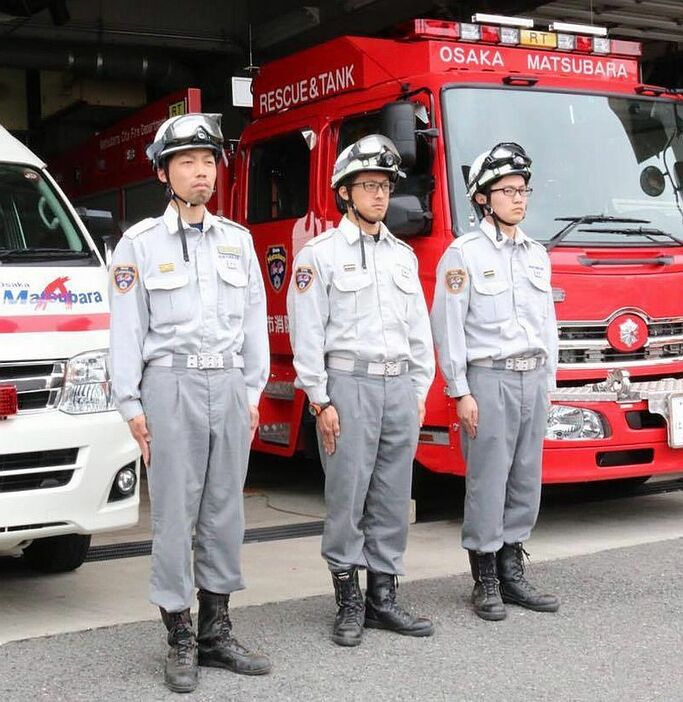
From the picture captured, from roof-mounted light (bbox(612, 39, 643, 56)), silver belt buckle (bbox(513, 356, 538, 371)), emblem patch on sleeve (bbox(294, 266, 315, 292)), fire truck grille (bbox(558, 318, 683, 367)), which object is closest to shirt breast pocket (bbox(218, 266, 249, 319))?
emblem patch on sleeve (bbox(294, 266, 315, 292))

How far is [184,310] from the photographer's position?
4.49m

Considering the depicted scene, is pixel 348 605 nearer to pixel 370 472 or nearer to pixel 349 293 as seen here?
pixel 370 472

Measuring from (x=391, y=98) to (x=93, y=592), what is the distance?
10.4 ft

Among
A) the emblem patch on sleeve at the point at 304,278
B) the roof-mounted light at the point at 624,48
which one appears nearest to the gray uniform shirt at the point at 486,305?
the emblem patch on sleeve at the point at 304,278

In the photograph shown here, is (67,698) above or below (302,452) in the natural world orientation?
below

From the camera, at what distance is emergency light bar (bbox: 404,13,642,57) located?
7.16m

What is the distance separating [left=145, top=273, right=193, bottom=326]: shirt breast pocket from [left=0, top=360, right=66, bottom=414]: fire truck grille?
2.83ft

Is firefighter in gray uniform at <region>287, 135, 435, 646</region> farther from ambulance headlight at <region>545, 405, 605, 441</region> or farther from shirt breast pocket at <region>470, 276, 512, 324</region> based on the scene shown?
ambulance headlight at <region>545, 405, 605, 441</region>

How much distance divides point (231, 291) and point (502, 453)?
1514 millimetres

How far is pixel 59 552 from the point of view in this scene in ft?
20.3

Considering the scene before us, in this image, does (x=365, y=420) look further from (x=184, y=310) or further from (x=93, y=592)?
(x=93, y=592)

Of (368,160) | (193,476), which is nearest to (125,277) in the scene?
(193,476)

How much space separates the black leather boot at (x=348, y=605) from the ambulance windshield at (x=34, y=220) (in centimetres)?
192

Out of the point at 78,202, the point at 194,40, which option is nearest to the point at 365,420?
the point at 78,202
